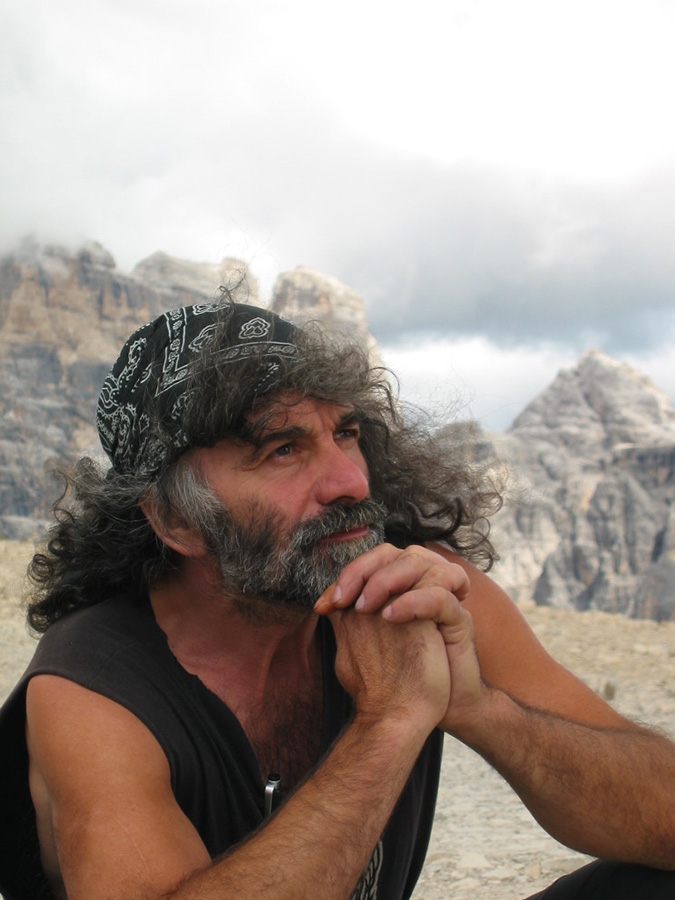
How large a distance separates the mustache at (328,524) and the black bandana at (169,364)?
0.40m

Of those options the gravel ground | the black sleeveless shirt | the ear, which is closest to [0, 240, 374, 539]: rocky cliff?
the gravel ground

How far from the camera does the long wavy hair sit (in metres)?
2.22

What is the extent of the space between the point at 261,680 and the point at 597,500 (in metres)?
93.7

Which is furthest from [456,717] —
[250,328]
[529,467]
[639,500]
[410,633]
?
[529,467]

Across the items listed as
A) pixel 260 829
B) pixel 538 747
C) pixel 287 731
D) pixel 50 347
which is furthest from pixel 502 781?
pixel 50 347

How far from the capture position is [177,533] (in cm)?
238

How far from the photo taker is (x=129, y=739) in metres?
1.75

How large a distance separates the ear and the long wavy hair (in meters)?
0.03

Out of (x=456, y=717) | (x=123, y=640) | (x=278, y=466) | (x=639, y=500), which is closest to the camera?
(x=456, y=717)

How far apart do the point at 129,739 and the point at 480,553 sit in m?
1.65

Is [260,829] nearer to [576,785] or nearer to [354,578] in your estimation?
[354,578]

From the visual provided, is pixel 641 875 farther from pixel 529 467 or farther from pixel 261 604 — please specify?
pixel 529 467

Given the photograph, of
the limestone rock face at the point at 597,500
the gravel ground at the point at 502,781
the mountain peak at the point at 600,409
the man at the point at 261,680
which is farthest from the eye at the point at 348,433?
the mountain peak at the point at 600,409

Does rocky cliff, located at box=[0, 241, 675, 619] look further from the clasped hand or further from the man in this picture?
the clasped hand
